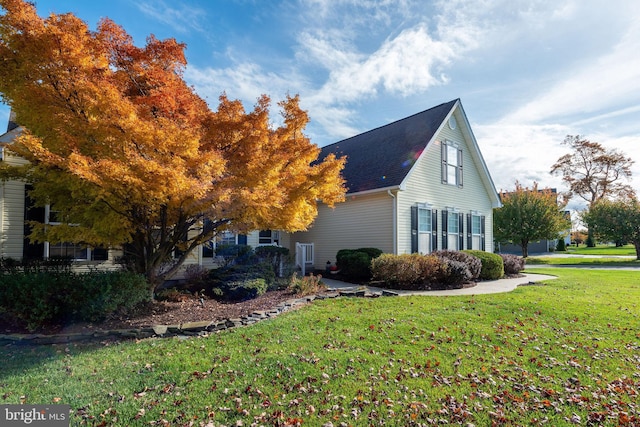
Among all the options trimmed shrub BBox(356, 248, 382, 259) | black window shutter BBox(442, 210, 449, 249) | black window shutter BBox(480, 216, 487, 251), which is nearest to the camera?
trimmed shrub BBox(356, 248, 382, 259)

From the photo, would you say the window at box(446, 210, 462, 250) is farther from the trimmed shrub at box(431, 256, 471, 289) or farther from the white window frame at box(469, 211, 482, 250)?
the trimmed shrub at box(431, 256, 471, 289)

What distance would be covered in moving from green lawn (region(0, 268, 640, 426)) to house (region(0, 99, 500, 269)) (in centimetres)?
648

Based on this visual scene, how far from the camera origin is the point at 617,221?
86.6 feet

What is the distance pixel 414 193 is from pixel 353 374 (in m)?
10.7

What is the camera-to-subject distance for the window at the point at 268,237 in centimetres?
1508

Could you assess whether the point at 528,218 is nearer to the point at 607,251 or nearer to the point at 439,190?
the point at 439,190

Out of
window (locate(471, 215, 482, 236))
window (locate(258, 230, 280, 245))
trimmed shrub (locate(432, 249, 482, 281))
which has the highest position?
window (locate(471, 215, 482, 236))

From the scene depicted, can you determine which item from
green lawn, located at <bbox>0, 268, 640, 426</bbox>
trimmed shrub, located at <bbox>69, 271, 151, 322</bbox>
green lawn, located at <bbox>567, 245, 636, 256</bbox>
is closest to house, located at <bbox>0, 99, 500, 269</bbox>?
trimmed shrub, located at <bbox>69, 271, 151, 322</bbox>

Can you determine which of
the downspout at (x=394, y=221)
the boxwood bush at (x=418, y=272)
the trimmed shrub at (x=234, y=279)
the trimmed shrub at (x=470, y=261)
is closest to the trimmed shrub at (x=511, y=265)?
the trimmed shrub at (x=470, y=261)

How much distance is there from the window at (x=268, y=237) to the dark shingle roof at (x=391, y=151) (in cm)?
404

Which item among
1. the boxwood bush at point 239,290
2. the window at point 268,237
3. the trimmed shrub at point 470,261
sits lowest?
the boxwood bush at point 239,290

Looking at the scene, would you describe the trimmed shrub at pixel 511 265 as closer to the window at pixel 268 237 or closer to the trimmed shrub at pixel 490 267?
the trimmed shrub at pixel 490 267

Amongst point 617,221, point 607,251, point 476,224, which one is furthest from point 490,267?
point 607,251

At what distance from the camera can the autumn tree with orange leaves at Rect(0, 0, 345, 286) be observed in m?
5.20
